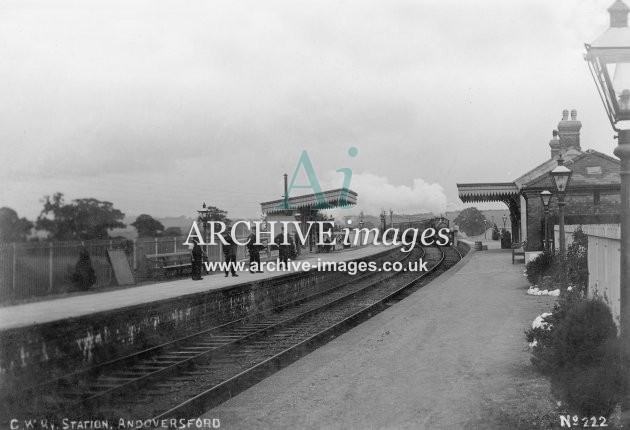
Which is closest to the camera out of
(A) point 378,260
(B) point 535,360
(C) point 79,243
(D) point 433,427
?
(D) point 433,427

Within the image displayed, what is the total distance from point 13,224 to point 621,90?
5.85 meters

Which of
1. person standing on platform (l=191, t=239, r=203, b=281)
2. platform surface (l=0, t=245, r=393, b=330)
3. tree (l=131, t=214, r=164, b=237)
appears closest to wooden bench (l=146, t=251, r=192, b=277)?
person standing on platform (l=191, t=239, r=203, b=281)

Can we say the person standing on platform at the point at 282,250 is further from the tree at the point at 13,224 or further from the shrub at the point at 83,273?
the tree at the point at 13,224

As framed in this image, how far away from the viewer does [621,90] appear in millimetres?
4547

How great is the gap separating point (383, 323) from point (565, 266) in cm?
413

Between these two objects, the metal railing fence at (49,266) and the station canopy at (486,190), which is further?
the station canopy at (486,190)

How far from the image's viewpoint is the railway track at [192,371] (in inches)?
244

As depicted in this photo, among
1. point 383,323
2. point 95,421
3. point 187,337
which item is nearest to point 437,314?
point 383,323

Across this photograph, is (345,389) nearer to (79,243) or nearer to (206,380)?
(206,380)

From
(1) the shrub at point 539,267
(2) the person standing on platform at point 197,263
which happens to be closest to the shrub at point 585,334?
(1) the shrub at point 539,267

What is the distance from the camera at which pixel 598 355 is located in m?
5.16

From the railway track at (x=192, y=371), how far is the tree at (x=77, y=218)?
5.81 feet

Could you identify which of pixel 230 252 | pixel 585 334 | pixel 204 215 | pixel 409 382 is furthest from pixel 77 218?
pixel 204 215

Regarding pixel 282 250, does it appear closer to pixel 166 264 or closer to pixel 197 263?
pixel 166 264
